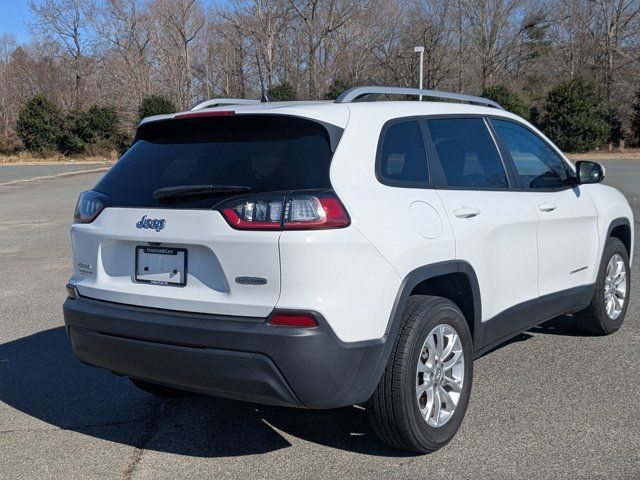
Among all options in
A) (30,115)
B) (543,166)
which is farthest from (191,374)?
(30,115)

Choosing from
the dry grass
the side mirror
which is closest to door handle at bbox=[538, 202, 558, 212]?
the side mirror

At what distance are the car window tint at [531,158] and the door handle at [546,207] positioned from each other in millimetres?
134

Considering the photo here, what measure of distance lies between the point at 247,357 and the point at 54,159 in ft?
155

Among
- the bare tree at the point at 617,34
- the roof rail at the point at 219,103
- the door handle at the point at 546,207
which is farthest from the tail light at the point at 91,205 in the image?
the bare tree at the point at 617,34

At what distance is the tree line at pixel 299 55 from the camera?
4853 cm

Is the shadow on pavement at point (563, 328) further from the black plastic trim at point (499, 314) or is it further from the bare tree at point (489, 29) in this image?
the bare tree at point (489, 29)

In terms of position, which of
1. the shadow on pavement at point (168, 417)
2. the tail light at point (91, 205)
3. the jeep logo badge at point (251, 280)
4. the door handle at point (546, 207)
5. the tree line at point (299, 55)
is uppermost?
the tree line at point (299, 55)

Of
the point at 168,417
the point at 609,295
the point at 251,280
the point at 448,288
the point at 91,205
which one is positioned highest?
the point at 91,205

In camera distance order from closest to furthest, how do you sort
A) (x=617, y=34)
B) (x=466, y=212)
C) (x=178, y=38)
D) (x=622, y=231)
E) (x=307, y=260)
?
1. (x=307, y=260)
2. (x=466, y=212)
3. (x=622, y=231)
4. (x=617, y=34)
5. (x=178, y=38)

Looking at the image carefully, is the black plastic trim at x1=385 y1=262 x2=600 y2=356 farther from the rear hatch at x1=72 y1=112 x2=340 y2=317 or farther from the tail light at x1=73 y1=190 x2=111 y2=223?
the tail light at x1=73 y1=190 x2=111 y2=223

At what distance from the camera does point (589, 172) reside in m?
5.05

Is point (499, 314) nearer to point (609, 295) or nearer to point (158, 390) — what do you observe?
point (609, 295)

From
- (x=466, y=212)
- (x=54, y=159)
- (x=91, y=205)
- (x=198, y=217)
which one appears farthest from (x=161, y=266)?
(x=54, y=159)

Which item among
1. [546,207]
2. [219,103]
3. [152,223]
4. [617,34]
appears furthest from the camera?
[617,34]
